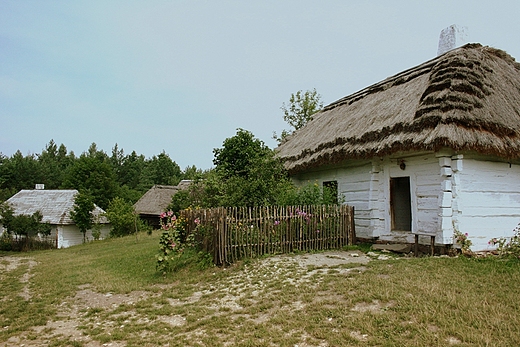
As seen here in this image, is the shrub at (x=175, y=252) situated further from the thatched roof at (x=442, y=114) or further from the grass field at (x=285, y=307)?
the thatched roof at (x=442, y=114)

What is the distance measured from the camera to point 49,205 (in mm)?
32281

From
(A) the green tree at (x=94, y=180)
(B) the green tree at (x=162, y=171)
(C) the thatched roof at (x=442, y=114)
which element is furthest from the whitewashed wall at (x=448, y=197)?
(B) the green tree at (x=162, y=171)

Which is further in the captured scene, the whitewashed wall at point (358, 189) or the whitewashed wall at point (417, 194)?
the whitewashed wall at point (358, 189)

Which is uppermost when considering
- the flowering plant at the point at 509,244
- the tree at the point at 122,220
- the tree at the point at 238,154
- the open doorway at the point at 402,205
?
the tree at the point at 238,154

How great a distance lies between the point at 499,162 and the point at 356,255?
440 centimetres

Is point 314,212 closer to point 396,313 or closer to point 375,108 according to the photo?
point 375,108

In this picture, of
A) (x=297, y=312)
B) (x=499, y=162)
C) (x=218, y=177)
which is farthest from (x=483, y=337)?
(x=218, y=177)

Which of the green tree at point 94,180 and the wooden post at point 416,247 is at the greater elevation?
the green tree at point 94,180

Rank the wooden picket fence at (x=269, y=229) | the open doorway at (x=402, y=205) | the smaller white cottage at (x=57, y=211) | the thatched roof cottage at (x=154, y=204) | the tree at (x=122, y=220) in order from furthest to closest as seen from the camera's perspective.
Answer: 1. the thatched roof cottage at (x=154, y=204)
2. the smaller white cottage at (x=57, y=211)
3. the tree at (x=122, y=220)
4. the open doorway at (x=402, y=205)
5. the wooden picket fence at (x=269, y=229)

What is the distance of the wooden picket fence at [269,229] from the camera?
9.05 meters

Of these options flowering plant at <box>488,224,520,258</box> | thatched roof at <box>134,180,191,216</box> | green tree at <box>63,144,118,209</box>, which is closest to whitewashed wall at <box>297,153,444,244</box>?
flowering plant at <box>488,224,520,258</box>

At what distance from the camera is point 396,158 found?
10734mm

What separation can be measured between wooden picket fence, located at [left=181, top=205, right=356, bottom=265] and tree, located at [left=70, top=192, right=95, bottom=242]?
862 inches

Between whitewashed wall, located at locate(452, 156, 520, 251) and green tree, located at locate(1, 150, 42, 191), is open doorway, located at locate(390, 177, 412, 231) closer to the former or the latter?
whitewashed wall, located at locate(452, 156, 520, 251)
